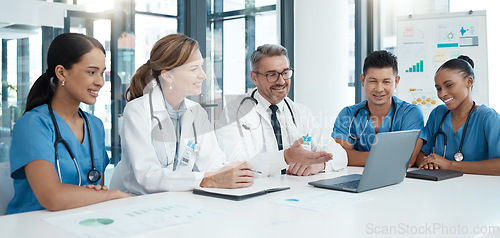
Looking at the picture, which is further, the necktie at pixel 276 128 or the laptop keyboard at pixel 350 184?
the necktie at pixel 276 128

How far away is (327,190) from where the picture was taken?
164 centimetres

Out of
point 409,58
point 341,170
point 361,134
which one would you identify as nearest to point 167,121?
point 341,170

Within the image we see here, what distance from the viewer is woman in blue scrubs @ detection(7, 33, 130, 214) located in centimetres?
150

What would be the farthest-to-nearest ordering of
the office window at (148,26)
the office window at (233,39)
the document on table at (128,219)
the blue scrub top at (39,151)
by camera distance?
the office window at (233,39), the office window at (148,26), the blue scrub top at (39,151), the document on table at (128,219)

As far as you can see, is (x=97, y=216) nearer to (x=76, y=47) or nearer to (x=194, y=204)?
(x=194, y=204)

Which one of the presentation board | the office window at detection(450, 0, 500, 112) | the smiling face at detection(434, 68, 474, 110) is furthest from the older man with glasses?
the office window at detection(450, 0, 500, 112)

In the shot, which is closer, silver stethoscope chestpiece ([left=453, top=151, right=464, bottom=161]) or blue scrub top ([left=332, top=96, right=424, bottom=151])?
silver stethoscope chestpiece ([left=453, top=151, right=464, bottom=161])

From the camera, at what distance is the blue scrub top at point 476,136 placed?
7.20ft

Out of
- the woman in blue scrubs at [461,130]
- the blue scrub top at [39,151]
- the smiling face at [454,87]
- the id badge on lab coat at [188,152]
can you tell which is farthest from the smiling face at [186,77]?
the smiling face at [454,87]

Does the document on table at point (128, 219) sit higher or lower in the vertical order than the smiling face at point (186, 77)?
lower

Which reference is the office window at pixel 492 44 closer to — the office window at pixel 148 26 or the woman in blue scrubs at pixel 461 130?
the woman in blue scrubs at pixel 461 130

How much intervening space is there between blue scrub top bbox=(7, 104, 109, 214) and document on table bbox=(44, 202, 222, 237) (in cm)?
39

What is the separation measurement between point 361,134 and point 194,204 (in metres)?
1.50

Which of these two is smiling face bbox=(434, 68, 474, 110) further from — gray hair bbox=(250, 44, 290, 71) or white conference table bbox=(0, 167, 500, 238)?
gray hair bbox=(250, 44, 290, 71)
